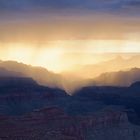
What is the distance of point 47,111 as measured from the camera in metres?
197

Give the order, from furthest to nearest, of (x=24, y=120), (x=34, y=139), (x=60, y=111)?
(x=60, y=111) < (x=24, y=120) < (x=34, y=139)

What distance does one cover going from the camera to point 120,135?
199500 millimetres

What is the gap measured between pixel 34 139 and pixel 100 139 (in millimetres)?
22829

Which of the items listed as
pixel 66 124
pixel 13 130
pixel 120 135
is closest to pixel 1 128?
pixel 13 130

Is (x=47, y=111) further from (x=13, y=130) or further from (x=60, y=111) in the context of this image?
(x=13, y=130)

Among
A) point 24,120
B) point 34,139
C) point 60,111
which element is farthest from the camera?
point 60,111

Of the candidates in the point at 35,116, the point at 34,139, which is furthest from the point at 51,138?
the point at 35,116

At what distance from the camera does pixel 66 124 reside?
192000 mm

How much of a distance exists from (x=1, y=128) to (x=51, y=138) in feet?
28.4

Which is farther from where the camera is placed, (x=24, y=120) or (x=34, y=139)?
(x=24, y=120)

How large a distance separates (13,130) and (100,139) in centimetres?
2222

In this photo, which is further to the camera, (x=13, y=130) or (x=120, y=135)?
(x=120, y=135)

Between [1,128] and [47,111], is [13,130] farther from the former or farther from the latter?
[47,111]

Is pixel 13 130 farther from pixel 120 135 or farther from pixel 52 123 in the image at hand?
pixel 120 135
